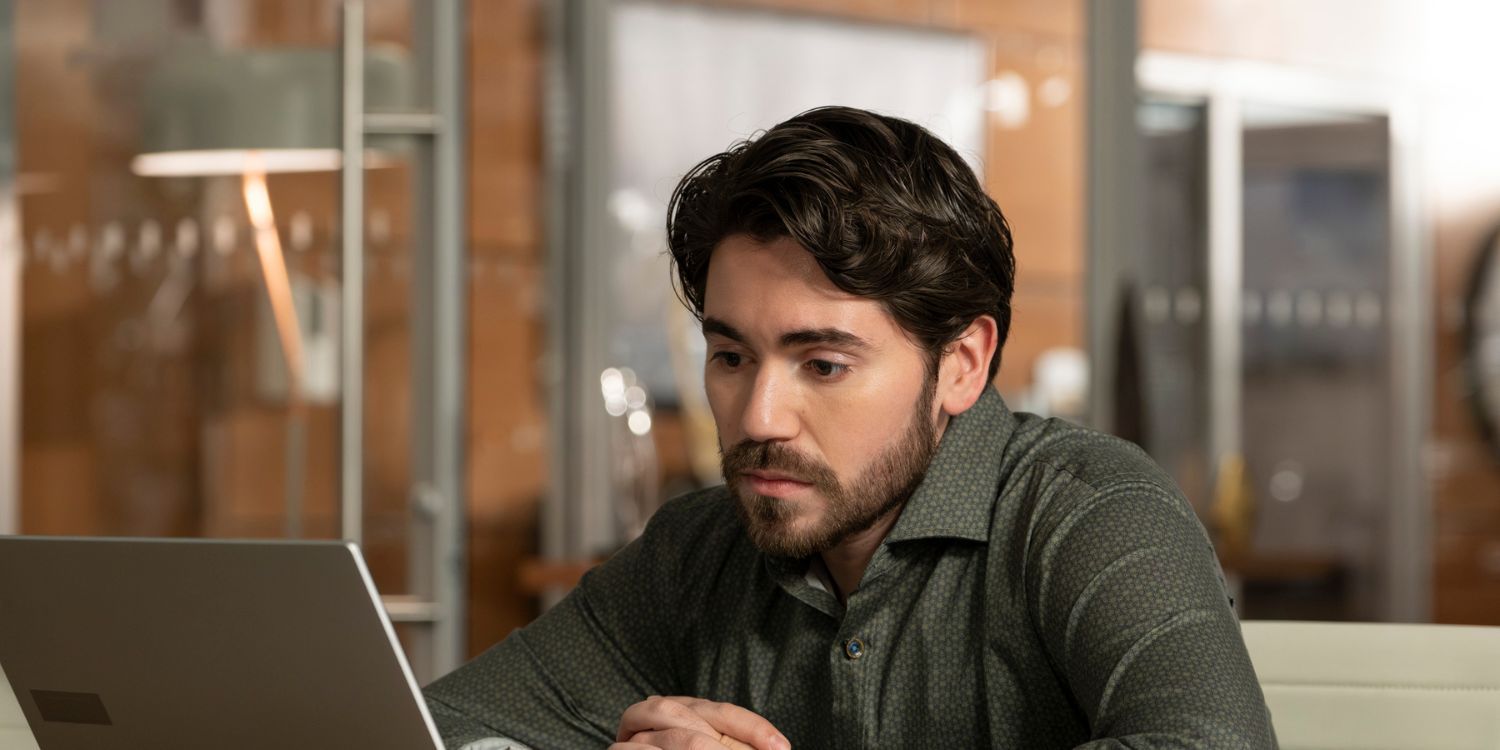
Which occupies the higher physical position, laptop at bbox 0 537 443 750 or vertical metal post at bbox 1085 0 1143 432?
vertical metal post at bbox 1085 0 1143 432

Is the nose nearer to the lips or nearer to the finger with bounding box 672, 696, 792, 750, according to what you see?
the lips

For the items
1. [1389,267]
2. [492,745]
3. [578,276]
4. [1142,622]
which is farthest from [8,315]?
[1142,622]

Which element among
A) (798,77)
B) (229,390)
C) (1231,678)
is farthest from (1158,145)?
(1231,678)

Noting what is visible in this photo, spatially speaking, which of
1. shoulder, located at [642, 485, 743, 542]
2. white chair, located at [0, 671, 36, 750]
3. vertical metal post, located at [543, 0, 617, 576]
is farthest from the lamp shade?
white chair, located at [0, 671, 36, 750]

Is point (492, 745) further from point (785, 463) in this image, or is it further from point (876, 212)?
point (876, 212)

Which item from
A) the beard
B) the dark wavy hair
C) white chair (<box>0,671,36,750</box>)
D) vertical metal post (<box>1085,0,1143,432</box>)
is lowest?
white chair (<box>0,671,36,750</box>)

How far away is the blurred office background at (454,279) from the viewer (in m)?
3.73

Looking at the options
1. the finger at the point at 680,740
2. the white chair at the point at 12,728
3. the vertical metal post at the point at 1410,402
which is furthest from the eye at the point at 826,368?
the vertical metal post at the point at 1410,402

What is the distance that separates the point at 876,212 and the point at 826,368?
5.7 inches

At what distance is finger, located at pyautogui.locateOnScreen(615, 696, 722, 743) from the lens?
1406mm

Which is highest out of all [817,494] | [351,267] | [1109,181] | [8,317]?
[1109,181]

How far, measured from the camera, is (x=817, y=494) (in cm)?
155

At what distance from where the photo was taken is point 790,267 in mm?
1538

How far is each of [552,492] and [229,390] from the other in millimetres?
825
